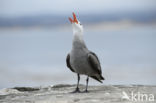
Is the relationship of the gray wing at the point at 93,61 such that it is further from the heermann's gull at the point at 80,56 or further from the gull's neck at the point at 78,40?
the gull's neck at the point at 78,40

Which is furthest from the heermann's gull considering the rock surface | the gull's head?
the rock surface

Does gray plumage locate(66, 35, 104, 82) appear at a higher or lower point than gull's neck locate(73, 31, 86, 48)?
lower

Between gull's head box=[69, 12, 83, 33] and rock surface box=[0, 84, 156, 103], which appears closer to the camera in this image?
rock surface box=[0, 84, 156, 103]

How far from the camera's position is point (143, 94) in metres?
9.51

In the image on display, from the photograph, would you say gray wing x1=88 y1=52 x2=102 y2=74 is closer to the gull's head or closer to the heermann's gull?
the heermann's gull

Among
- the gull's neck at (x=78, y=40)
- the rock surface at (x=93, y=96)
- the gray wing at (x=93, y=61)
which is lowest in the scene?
the rock surface at (x=93, y=96)

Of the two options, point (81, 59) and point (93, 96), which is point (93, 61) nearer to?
point (81, 59)

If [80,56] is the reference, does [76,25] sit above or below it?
above

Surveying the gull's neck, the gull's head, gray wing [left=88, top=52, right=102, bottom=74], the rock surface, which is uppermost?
the gull's head

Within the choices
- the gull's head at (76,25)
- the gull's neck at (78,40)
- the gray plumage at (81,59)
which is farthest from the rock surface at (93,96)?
the gull's head at (76,25)

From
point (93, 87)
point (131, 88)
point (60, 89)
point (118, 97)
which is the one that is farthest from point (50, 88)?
point (118, 97)

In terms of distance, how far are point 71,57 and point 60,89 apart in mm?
1365

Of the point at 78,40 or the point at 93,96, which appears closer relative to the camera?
the point at 93,96

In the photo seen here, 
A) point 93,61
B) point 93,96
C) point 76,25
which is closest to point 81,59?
point 93,61
